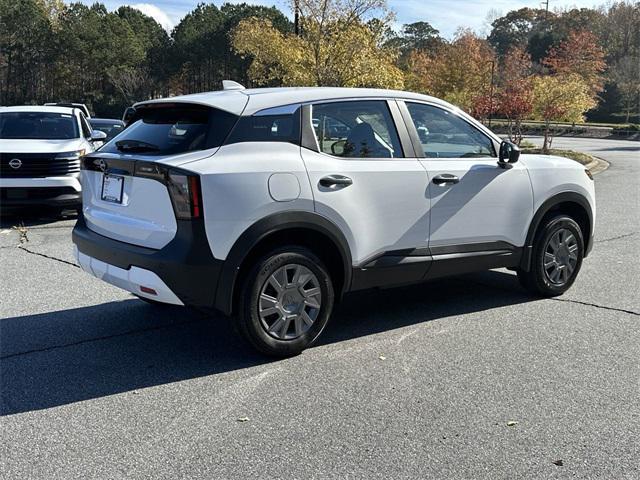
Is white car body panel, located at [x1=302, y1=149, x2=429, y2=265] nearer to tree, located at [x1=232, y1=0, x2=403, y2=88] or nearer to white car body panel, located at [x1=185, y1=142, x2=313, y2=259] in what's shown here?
white car body panel, located at [x1=185, y1=142, x2=313, y2=259]

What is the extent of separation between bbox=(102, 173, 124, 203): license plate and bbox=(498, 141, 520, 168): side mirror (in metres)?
3.00

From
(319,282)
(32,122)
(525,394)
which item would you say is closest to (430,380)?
(525,394)

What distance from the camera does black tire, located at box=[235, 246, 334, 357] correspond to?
4.32 meters

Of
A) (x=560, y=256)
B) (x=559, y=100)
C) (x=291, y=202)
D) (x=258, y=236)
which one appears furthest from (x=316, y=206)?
(x=559, y=100)

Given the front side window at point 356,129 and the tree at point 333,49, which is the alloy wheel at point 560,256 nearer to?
the front side window at point 356,129

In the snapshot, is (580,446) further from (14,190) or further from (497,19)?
(497,19)

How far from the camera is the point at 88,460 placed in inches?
127

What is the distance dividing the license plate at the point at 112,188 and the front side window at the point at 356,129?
1383mm

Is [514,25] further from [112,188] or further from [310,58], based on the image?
[112,188]

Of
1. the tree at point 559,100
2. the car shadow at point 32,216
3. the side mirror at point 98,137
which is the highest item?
the tree at point 559,100

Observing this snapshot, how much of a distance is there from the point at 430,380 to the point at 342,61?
20.9 meters

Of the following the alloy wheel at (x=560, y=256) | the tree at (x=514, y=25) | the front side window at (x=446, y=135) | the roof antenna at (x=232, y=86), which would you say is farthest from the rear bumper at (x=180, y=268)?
the tree at (x=514, y=25)

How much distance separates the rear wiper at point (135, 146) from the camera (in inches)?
174

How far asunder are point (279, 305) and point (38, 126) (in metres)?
8.68
